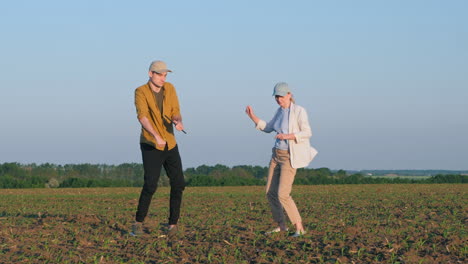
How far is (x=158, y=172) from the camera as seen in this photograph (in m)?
9.80

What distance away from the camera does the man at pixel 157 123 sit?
31.4 ft

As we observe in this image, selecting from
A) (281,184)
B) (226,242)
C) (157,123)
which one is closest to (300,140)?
(281,184)

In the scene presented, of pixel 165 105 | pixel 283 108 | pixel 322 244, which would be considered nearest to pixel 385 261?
pixel 322 244

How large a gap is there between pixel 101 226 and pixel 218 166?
2821 centimetres

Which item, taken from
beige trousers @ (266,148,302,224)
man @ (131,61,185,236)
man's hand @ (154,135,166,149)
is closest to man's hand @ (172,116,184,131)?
man @ (131,61,185,236)

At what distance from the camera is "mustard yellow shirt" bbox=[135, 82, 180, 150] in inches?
378

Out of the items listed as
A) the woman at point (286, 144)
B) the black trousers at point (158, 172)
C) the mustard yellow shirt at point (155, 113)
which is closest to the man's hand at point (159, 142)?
the mustard yellow shirt at point (155, 113)

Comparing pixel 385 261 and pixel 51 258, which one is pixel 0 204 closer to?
pixel 51 258

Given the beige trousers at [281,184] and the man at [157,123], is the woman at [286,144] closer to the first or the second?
the beige trousers at [281,184]

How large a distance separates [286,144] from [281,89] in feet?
2.42

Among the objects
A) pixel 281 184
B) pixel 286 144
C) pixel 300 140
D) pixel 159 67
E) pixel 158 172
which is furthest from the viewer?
pixel 158 172

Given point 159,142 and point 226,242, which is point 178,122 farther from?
point 226,242

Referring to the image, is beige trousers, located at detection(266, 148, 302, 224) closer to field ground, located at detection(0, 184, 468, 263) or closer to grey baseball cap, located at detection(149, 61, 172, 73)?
field ground, located at detection(0, 184, 468, 263)

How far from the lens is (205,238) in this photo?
9.77 meters
